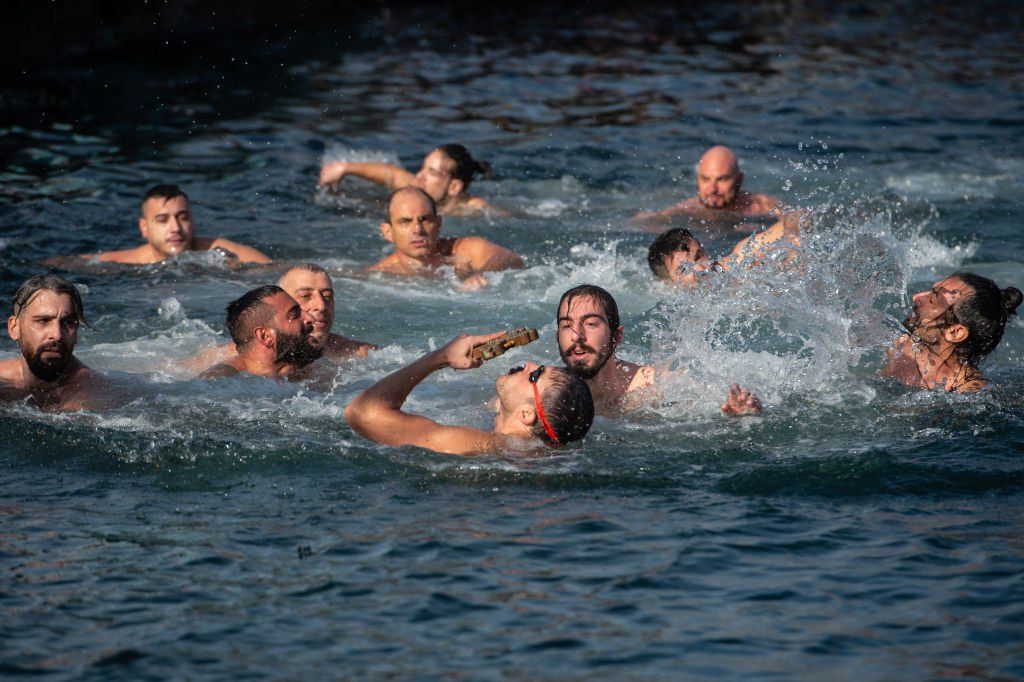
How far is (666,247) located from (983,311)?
2923 millimetres

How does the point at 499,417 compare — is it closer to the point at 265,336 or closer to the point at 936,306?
the point at 265,336

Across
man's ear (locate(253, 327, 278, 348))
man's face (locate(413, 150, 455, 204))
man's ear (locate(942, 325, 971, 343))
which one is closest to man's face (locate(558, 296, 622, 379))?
man's ear (locate(253, 327, 278, 348))

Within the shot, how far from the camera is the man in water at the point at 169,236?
38.2 ft

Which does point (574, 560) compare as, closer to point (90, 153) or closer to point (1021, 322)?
point (1021, 322)

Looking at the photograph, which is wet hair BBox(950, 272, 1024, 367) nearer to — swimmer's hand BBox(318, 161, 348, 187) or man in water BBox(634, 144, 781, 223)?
man in water BBox(634, 144, 781, 223)

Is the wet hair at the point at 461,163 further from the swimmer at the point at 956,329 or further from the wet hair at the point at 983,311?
the wet hair at the point at 983,311

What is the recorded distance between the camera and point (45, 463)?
7410mm

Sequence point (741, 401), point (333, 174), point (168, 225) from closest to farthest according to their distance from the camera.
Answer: point (741, 401) < point (168, 225) < point (333, 174)

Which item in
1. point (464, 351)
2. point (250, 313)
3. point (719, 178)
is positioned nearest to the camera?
point (464, 351)

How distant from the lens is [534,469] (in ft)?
23.3

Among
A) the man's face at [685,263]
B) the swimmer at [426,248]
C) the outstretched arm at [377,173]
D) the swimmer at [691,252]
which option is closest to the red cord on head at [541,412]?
the swimmer at [691,252]

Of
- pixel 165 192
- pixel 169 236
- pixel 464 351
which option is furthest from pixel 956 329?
pixel 165 192

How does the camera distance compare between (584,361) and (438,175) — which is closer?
(584,361)

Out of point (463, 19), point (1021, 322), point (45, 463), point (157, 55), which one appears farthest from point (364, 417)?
point (463, 19)
